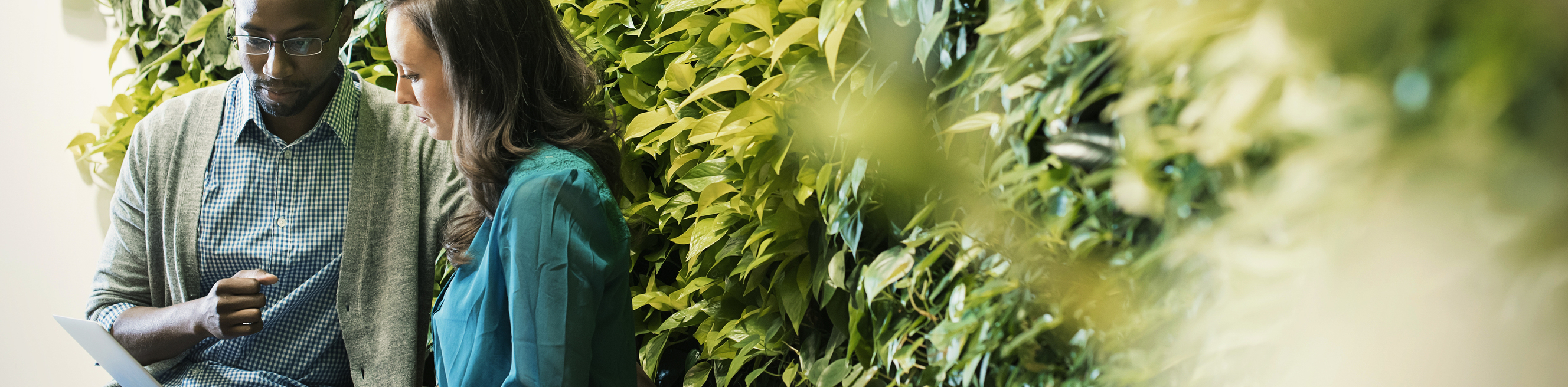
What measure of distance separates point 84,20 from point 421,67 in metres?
1.74

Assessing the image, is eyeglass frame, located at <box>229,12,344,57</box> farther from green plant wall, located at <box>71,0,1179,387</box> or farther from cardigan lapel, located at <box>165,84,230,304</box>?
green plant wall, located at <box>71,0,1179,387</box>

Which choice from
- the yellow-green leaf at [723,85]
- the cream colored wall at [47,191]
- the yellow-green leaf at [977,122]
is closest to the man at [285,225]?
the yellow-green leaf at [723,85]

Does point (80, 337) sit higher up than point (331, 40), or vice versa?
point (331, 40)

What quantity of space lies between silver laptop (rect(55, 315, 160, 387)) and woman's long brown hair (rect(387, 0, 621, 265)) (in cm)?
38

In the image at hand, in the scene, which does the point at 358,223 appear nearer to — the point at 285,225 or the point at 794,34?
the point at 285,225

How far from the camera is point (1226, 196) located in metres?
0.36

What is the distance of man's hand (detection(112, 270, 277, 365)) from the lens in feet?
3.41

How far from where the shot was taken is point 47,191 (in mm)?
1978

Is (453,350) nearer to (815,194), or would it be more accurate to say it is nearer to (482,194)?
(482,194)

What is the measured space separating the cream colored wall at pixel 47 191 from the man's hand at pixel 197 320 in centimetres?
116

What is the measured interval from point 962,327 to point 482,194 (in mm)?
537

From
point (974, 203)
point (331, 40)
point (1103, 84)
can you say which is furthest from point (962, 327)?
point (331, 40)

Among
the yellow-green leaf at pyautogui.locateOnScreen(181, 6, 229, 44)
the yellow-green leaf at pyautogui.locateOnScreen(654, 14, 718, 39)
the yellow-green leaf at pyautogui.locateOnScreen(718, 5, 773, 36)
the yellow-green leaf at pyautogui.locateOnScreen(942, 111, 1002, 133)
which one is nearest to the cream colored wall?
the yellow-green leaf at pyautogui.locateOnScreen(181, 6, 229, 44)

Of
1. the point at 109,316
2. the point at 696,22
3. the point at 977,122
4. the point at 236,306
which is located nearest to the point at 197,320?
the point at 236,306
